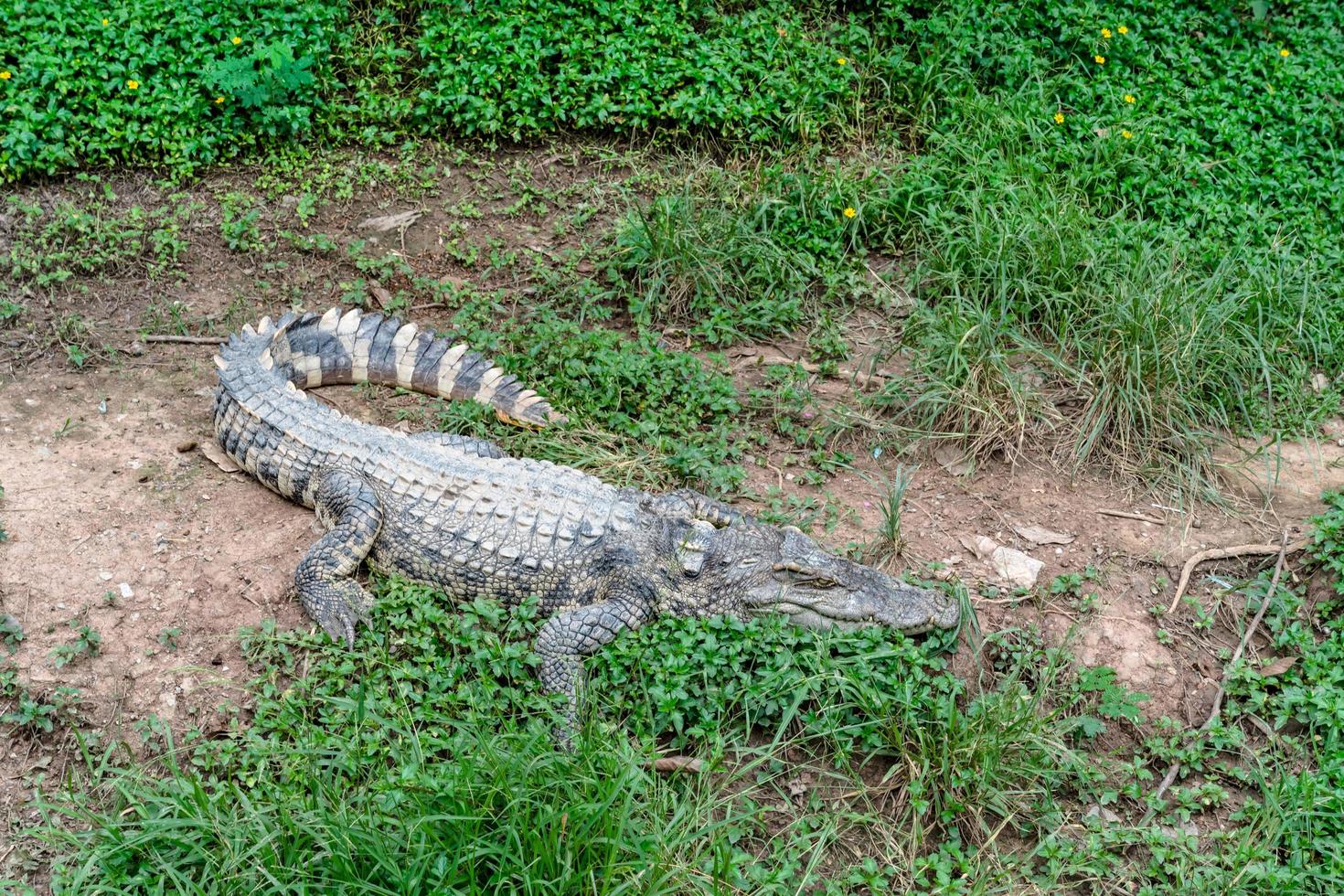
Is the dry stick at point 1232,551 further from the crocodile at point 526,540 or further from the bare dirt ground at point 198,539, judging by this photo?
the crocodile at point 526,540

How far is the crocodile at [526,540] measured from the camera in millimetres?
4379

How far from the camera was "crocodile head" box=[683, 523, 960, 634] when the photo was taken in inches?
169

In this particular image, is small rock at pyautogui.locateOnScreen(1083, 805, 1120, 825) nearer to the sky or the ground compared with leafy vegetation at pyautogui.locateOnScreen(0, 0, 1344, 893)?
nearer to the ground

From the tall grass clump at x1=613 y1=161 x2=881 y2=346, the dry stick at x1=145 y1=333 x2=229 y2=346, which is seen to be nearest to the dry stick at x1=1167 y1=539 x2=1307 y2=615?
the tall grass clump at x1=613 y1=161 x2=881 y2=346

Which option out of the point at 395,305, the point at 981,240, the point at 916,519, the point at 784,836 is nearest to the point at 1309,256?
the point at 981,240

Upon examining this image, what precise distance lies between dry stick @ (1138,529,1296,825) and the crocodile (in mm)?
923

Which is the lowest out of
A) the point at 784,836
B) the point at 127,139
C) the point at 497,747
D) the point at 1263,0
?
the point at 784,836

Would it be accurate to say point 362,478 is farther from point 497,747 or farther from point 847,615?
point 847,615

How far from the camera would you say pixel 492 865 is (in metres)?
3.29

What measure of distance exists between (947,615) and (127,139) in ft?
17.5

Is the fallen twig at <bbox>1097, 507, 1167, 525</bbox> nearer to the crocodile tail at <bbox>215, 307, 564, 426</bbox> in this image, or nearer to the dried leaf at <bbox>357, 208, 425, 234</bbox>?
the crocodile tail at <bbox>215, 307, 564, 426</bbox>

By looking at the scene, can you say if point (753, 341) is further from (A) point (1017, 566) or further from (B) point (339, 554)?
(B) point (339, 554)

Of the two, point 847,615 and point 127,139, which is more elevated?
point 127,139

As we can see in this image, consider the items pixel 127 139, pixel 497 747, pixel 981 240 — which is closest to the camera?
pixel 497 747
